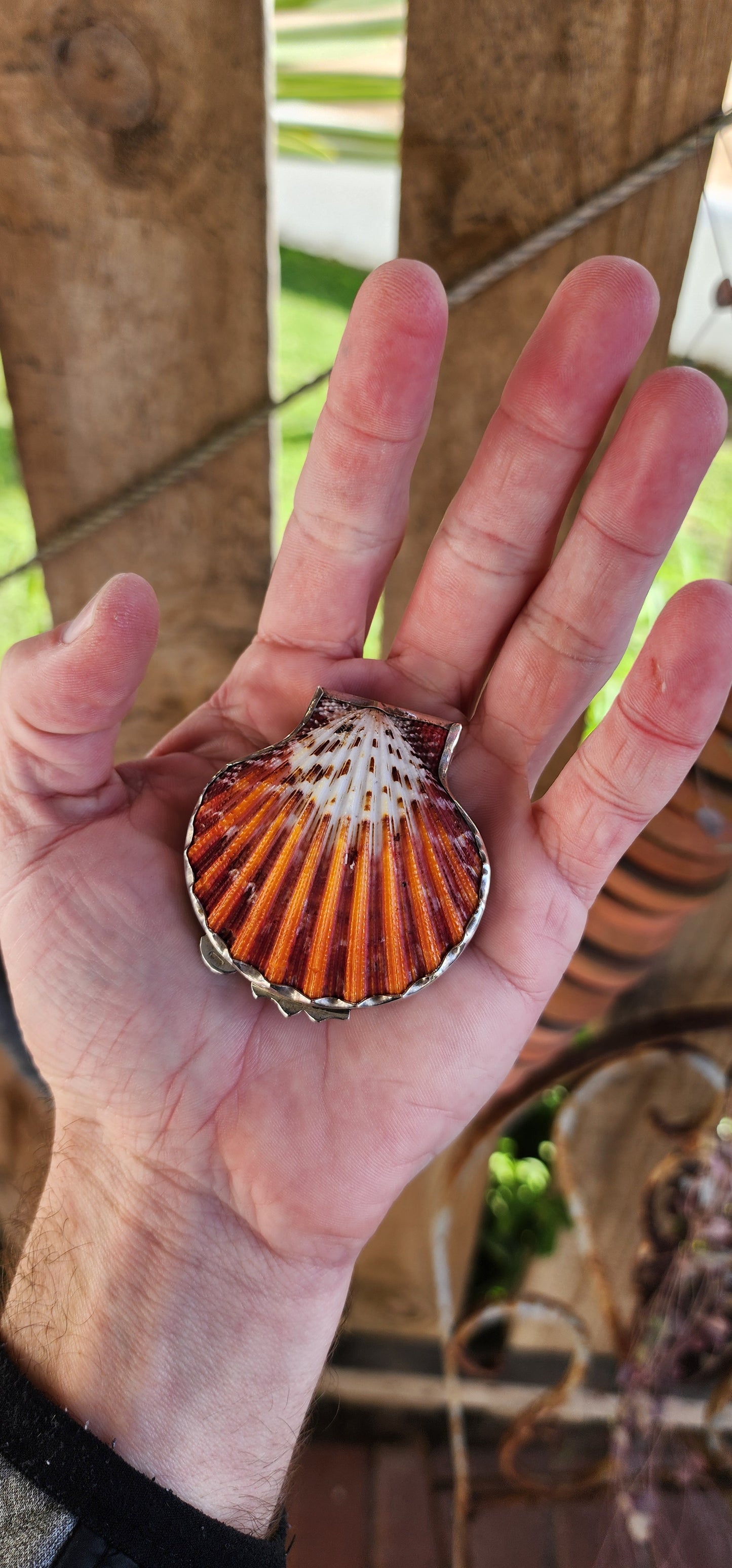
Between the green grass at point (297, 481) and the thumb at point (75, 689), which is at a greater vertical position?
the thumb at point (75, 689)

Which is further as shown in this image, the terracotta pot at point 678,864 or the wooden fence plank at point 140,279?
the terracotta pot at point 678,864

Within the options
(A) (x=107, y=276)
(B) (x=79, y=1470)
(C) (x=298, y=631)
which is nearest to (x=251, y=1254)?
(B) (x=79, y=1470)

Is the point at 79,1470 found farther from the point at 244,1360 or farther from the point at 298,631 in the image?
the point at 298,631

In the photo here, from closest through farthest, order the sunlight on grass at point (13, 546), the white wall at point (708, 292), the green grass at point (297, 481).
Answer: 1. the green grass at point (297, 481)
2. the sunlight on grass at point (13, 546)
3. the white wall at point (708, 292)

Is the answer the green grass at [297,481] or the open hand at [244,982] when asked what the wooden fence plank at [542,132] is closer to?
the open hand at [244,982]

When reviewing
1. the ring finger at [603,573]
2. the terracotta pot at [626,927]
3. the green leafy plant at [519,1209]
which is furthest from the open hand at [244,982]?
the green leafy plant at [519,1209]

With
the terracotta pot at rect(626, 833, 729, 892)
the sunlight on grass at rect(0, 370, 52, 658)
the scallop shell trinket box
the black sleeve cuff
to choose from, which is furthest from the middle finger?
the sunlight on grass at rect(0, 370, 52, 658)

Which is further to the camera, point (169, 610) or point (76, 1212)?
point (169, 610)

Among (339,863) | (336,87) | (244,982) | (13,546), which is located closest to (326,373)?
(339,863)
